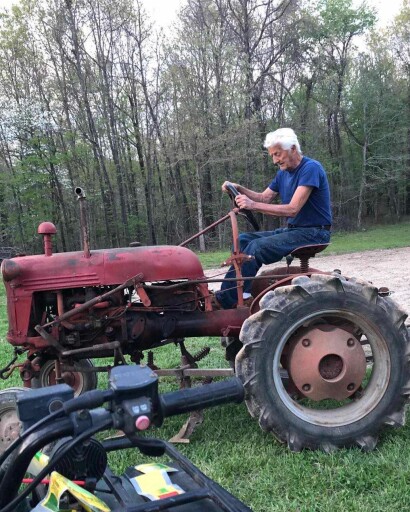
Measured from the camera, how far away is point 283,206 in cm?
338

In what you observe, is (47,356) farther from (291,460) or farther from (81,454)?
(81,454)

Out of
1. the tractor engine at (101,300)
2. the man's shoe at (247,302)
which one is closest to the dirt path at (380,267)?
the man's shoe at (247,302)

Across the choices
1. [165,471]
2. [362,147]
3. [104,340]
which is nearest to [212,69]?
[362,147]

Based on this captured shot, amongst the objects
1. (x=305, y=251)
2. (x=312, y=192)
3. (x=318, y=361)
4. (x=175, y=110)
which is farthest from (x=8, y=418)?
(x=175, y=110)

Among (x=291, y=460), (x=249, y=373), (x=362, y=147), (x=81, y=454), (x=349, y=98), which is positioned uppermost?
(x=349, y=98)

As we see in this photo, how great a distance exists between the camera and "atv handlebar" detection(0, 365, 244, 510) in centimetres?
98

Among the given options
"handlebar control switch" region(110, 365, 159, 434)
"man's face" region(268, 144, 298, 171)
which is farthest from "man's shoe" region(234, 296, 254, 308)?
"handlebar control switch" region(110, 365, 159, 434)

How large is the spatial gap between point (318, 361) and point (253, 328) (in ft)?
1.45

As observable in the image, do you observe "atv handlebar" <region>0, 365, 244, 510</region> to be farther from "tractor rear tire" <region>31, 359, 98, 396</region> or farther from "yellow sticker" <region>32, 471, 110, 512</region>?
"tractor rear tire" <region>31, 359, 98, 396</region>

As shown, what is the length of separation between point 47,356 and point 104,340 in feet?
1.41

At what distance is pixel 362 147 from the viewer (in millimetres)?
31656

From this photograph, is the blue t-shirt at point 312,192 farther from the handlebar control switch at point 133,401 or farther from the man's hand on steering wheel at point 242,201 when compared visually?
the handlebar control switch at point 133,401

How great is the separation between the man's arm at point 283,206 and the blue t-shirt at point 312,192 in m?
0.06

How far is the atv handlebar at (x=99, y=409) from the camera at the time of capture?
98 cm
